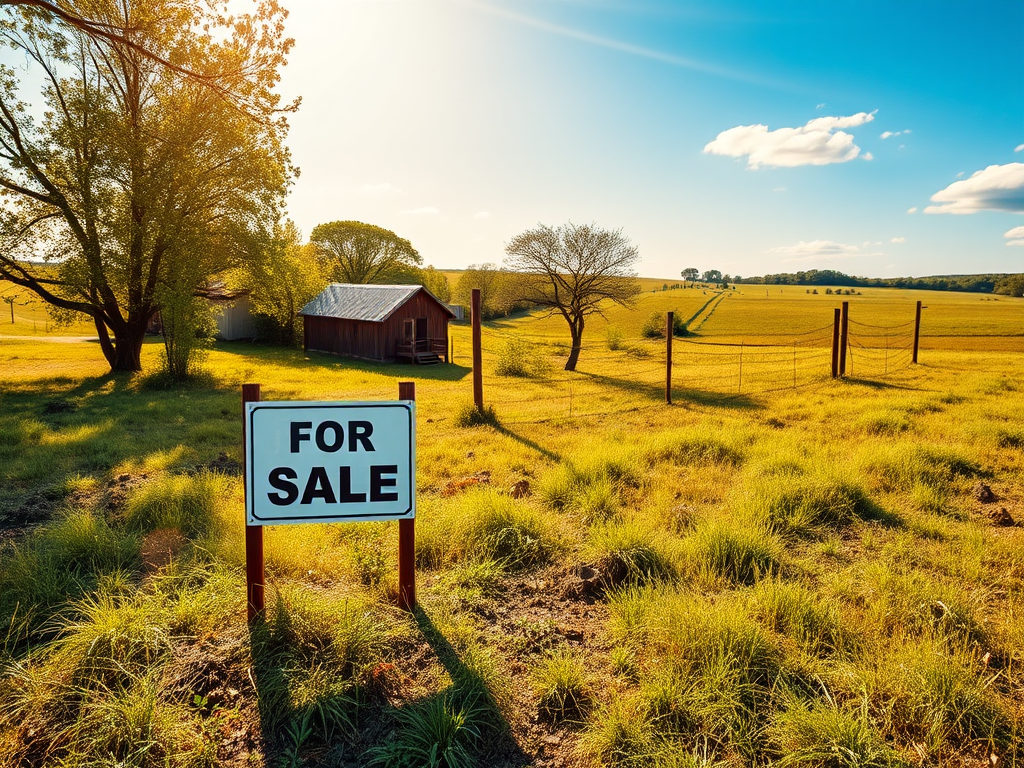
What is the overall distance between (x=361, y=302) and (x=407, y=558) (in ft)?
96.3

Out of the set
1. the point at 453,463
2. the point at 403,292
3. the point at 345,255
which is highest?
the point at 345,255

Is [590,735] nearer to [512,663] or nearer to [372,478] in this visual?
[512,663]

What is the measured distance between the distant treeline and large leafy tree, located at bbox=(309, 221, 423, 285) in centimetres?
11527

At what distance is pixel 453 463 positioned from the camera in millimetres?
8164

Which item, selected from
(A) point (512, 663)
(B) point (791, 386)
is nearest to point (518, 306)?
(B) point (791, 386)

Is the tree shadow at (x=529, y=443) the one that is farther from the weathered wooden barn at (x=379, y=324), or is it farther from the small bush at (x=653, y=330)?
the small bush at (x=653, y=330)

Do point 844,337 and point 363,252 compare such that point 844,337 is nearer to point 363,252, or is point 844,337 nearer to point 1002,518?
point 1002,518

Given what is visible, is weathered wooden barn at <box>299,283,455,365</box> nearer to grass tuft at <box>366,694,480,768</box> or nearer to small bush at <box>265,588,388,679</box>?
small bush at <box>265,588,388,679</box>

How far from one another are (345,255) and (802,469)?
6113 centimetres

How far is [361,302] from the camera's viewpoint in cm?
3153

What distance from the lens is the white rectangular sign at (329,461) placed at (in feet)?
11.0

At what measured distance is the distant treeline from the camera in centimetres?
11369

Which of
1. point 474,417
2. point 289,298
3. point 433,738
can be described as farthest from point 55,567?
point 289,298

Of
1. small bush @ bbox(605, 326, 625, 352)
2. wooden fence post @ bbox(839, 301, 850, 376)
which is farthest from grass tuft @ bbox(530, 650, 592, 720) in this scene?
small bush @ bbox(605, 326, 625, 352)
